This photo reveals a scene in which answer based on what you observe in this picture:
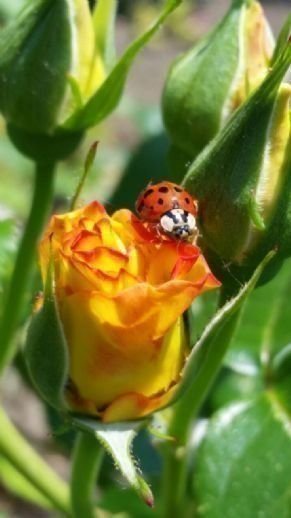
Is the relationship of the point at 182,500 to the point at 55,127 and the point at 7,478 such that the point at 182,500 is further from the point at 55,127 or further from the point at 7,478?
the point at 55,127

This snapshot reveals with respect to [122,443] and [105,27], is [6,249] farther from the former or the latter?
[122,443]

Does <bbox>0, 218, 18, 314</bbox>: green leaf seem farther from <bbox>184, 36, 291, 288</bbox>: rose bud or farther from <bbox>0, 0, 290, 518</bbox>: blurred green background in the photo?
<bbox>184, 36, 291, 288</bbox>: rose bud

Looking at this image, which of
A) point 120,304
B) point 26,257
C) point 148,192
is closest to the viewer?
point 120,304

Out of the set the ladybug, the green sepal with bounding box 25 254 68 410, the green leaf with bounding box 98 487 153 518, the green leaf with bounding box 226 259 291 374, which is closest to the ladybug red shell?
the ladybug

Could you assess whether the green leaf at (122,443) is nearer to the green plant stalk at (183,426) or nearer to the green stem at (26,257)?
the green plant stalk at (183,426)

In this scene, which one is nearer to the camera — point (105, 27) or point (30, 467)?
point (105, 27)

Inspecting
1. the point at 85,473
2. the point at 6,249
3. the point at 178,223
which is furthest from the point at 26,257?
the point at 178,223

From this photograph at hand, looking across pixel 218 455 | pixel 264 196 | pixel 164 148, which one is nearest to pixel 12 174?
pixel 164 148
